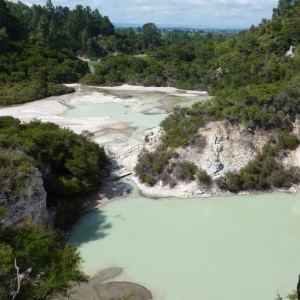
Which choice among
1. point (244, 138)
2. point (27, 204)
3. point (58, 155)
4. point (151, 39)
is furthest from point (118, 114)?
point (151, 39)

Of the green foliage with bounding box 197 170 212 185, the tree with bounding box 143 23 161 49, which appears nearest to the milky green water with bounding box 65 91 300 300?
the green foliage with bounding box 197 170 212 185

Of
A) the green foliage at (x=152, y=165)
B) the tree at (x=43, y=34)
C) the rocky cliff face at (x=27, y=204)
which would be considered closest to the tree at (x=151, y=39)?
the tree at (x=43, y=34)

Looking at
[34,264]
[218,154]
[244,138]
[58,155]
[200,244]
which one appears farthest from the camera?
[244,138]

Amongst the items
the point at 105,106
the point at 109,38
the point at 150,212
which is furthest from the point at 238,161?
the point at 109,38

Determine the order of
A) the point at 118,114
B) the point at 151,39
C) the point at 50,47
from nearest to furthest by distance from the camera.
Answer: the point at 118,114, the point at 50,47, the point at 151,39

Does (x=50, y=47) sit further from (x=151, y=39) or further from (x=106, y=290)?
(x=106, y=290)

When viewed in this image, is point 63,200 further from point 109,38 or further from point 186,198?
point 109,38

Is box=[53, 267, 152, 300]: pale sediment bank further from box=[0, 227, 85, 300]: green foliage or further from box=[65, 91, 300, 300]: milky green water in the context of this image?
box=[0, 227, 85, 300]: green foliage
